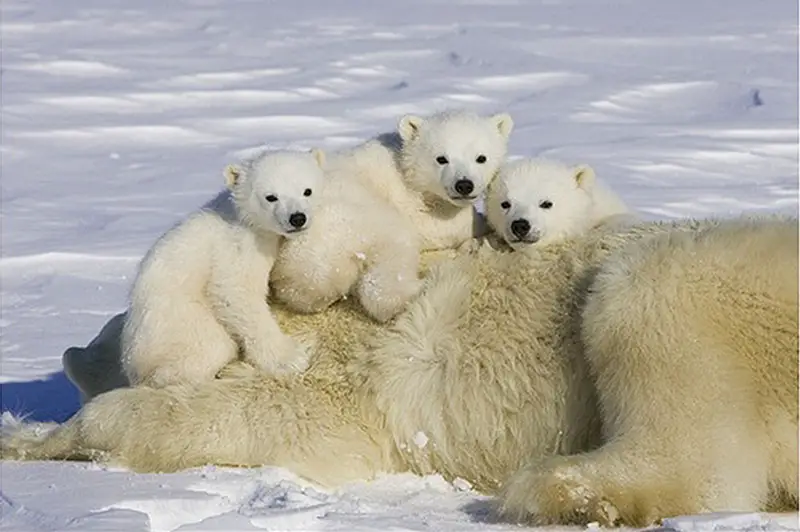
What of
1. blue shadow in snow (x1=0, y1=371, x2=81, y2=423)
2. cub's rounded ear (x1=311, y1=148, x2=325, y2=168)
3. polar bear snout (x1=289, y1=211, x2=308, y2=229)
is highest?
cub's rounded ear (x1=311, y1=148, x2=325, y2=168)

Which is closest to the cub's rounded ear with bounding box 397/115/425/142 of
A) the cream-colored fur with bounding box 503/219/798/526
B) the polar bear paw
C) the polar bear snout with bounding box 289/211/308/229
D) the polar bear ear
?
the polar bear ear

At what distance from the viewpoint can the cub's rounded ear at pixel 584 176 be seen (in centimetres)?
519

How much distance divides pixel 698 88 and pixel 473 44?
3.03 meters

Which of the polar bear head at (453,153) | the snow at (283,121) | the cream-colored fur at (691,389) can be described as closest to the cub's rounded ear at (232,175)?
the polar bear head at (453,153)

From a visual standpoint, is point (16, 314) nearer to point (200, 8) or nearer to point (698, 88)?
point (698, 88)

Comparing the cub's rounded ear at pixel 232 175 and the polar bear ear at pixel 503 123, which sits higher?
the polar bear ear at pixel 503 123

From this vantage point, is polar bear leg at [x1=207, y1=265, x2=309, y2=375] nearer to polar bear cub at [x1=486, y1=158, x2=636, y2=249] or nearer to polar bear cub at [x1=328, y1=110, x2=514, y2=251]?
polar bear cub at [x1=328, y1=110, x2=514, y2=251]

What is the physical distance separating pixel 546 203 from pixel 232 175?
1051mm

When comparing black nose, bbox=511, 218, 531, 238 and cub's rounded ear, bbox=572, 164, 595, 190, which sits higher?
cub's rounded ear, bbox=572, 164, 595, 190

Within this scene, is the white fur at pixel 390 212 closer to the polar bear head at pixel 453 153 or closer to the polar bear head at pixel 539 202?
the polar bear head at pixel 453 153

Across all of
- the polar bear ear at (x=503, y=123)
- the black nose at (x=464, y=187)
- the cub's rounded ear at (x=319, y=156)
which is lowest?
the black nose at (x=464, y=187)

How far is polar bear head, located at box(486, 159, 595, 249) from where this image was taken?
4816 mm

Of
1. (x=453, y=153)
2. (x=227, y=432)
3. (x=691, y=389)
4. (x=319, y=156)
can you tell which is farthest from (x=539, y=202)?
(x=227, y=432)

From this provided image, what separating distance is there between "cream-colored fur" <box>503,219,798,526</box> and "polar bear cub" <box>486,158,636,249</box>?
2.20 ft
